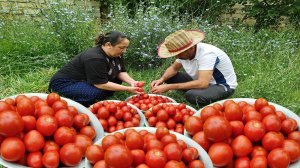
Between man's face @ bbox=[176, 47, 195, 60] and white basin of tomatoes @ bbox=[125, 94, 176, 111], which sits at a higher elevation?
man's face @ bbox=[176, 47, 195, 60]

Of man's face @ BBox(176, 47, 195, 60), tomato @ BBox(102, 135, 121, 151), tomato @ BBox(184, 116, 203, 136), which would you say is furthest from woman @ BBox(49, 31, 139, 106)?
tomato @ BBox(102, 135, 121, 151)

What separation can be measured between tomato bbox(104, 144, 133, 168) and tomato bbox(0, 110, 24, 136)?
68cm

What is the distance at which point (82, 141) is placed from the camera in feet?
8.45

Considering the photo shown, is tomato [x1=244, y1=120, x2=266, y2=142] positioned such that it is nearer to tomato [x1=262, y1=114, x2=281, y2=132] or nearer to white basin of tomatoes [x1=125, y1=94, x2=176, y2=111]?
tomato [x1=262, y1=114, x2=281, y2=132]

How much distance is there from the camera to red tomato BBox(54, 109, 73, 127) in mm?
2571

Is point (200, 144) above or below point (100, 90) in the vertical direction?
above

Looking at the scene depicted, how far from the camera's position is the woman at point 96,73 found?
13.3 ft

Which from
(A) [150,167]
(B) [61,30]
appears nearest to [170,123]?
(A) [150,167]

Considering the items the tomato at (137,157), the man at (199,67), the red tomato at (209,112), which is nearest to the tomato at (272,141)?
the red tomato at (209,112)

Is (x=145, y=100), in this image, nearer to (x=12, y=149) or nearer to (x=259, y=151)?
(x=259, y=151)

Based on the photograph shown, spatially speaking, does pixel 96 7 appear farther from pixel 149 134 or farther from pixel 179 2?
pixel 149 134

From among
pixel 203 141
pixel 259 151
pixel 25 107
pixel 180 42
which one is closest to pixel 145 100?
pixel 180 42

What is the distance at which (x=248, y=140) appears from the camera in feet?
8.04

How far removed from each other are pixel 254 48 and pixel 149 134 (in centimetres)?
462
